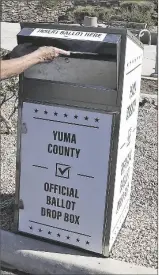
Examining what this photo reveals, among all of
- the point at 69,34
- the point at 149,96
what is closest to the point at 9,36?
the point at 149,96

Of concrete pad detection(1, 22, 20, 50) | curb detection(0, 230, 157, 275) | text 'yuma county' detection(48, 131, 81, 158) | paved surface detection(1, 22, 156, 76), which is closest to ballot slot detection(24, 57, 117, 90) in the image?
text 'yuma county' detection(48, 131, 81, 158)

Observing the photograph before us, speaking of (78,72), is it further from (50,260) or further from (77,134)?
(50,260)

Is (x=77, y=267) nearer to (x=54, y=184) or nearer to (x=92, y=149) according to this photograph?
(x=54, y=184)

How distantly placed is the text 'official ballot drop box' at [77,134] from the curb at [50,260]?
73 mm

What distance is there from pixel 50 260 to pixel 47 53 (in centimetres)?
142

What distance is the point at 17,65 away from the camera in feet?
10.1

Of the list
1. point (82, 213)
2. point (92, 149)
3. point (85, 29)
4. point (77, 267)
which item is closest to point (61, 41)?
point (85, 29)

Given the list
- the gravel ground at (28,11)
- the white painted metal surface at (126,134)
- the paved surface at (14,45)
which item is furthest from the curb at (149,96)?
the gravel ground at (28,11)

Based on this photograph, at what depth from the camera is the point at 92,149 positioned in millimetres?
3240

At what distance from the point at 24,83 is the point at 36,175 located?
64 centimetres

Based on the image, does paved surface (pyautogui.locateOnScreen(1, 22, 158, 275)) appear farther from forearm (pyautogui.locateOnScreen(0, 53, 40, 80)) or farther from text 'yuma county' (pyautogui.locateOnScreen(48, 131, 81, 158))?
forearm (pyautogui.locateOnScreen(0, 53, 40, 80))

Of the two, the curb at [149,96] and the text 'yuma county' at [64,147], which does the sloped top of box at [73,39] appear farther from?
the curb at [149,96]

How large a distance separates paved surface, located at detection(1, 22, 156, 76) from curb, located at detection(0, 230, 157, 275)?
695 centimetres

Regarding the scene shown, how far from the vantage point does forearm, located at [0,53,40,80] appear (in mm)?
3041
